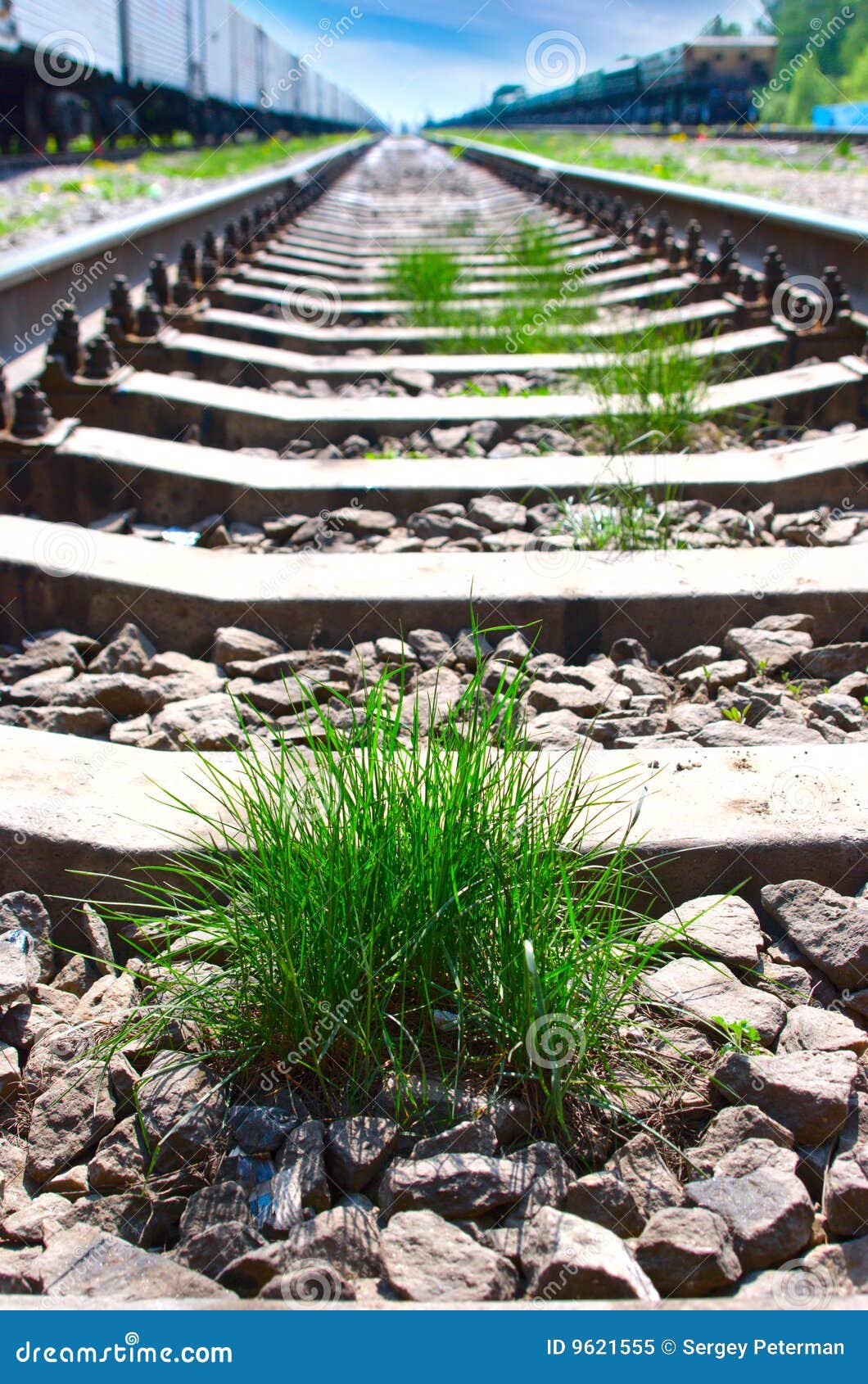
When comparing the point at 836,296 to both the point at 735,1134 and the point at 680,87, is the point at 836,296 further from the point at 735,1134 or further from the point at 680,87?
the point at 680,87

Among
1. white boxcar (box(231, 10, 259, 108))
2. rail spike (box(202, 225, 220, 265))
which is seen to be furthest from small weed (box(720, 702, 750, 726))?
white boxcar (box(231, 10, 259, 108))

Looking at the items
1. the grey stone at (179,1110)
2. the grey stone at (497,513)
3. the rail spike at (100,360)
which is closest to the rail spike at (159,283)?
the rail spike at (100,360)

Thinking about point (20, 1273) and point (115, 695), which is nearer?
point (20, 1273)

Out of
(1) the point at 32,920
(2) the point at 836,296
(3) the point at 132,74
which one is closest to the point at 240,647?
(1) the point at 32,920

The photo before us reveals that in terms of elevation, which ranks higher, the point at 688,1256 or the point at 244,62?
the point at 244,62

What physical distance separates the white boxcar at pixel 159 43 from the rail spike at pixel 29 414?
22.2m

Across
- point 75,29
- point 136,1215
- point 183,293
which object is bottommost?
point 136,1215

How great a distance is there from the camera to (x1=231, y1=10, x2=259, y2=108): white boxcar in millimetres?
34084

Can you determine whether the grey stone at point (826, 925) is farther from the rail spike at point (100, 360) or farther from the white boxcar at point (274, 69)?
the white boxcar at point (274, 69)

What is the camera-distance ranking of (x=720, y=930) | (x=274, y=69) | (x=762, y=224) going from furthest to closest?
(x=274, y=69) → (x=762, y=224) → (x=720, y=930)

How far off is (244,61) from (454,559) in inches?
1462

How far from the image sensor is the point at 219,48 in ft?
103
